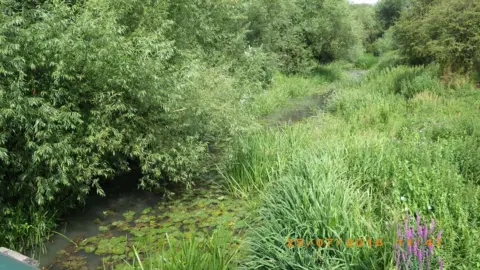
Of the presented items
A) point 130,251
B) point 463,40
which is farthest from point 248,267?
point 463,40

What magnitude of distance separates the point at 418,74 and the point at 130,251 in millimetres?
12263

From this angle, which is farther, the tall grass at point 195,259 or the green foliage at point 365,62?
the green foliage at point 365,62

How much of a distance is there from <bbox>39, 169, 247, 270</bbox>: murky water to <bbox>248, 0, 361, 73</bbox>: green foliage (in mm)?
11454

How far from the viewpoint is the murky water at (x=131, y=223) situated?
15.5 ft

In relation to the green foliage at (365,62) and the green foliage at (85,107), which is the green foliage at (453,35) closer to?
the green foliage at (85,107)

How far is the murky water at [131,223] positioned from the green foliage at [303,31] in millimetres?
11454

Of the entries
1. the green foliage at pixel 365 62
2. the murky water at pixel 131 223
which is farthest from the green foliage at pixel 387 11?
the murky water at pixel 131 223

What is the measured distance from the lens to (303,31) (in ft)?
66.6

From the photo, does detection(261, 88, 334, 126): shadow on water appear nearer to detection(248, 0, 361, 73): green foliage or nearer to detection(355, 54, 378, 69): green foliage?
detection(248, 0, 361, 73): green foliage

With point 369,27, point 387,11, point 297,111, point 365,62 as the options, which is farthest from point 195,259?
point 387,11

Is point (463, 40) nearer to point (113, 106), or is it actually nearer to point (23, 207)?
point (113, 106)

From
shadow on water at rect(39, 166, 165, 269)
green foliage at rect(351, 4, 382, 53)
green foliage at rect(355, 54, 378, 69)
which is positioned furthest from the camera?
green foliage at rect(351, 4, 382, 53)

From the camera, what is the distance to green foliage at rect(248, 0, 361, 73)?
54.2ft

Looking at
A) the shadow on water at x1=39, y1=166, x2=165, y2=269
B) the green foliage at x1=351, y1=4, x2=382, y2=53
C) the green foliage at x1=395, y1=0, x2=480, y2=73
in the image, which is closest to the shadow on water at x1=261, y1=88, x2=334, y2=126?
the green foliage at x1=395, y1=0, x2=480, y2=73
